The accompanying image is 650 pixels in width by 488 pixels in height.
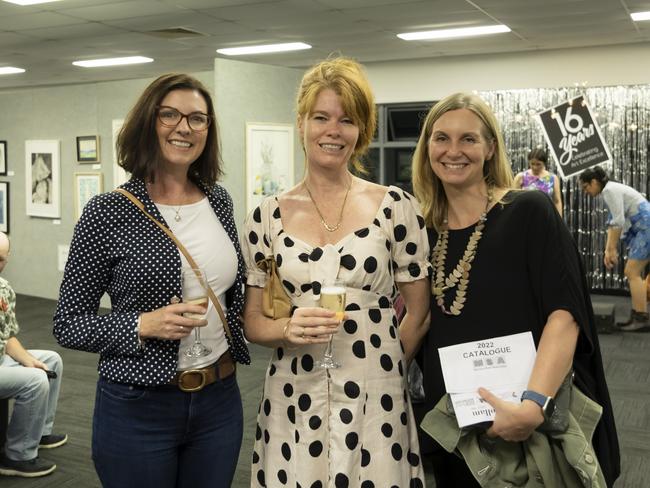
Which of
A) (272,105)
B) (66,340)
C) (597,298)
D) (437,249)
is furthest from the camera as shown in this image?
(597,298)

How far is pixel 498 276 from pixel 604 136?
845 cm

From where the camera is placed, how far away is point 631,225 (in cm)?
742

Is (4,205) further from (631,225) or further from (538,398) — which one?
(538,398)

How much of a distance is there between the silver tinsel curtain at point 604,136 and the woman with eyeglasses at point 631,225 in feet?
6.92

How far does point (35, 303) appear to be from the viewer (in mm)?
9555

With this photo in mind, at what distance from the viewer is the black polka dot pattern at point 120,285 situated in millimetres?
1752

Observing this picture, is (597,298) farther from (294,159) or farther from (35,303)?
(35,303)

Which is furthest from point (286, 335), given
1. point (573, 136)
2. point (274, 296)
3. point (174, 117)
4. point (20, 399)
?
point (573, 136)

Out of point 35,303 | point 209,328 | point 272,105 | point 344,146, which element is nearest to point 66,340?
point 209,328

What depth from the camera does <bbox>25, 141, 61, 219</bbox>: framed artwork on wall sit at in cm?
923

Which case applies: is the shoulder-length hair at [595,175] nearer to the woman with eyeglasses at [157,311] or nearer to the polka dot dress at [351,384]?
the polka dot dress at [351,384]

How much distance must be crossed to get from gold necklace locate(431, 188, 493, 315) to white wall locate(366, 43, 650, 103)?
8.47 m

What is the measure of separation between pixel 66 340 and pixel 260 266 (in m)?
0.51

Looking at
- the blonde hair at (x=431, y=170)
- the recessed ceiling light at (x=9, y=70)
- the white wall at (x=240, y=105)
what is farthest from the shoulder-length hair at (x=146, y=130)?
the recessed ceiling light at (x=9, y=70)
